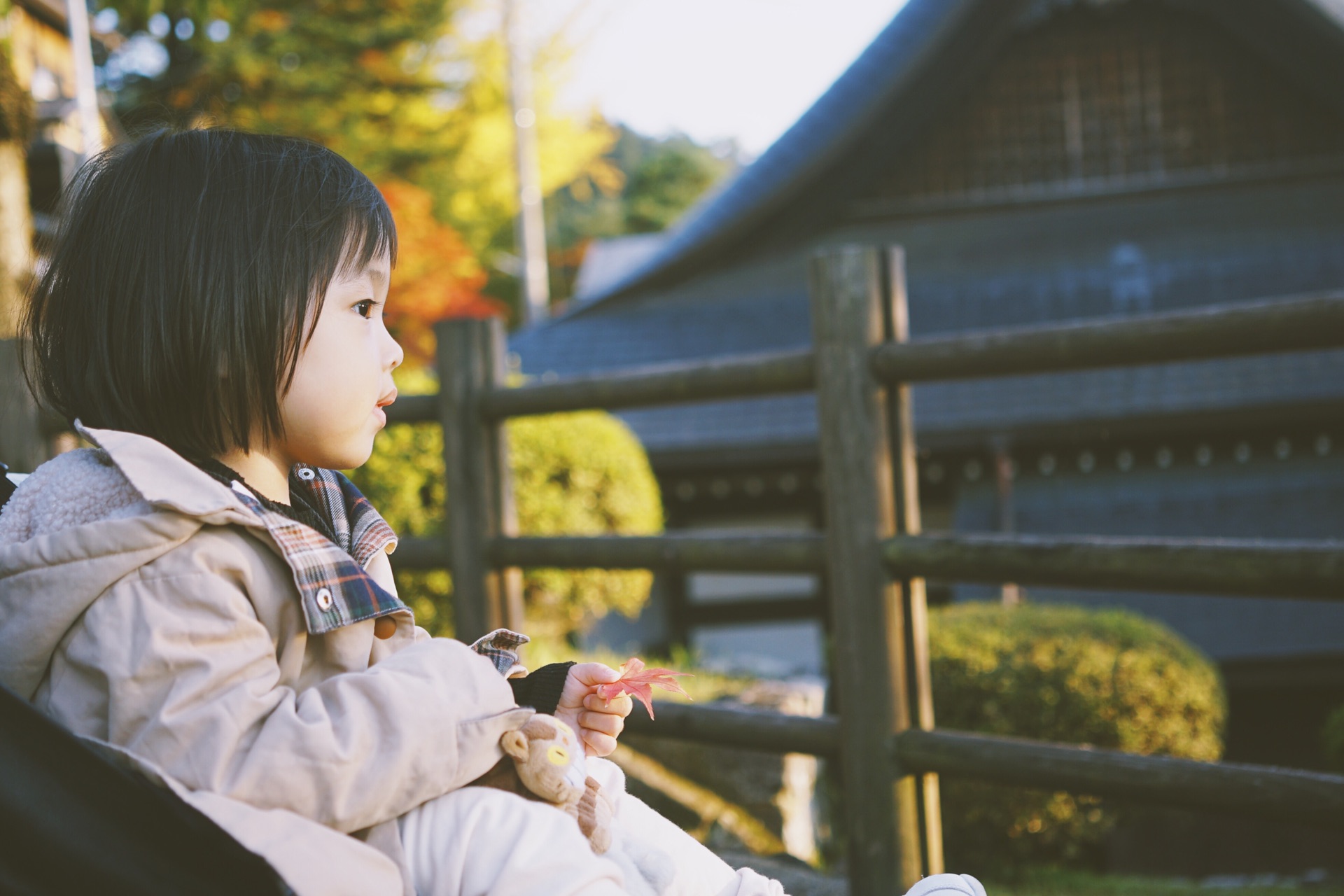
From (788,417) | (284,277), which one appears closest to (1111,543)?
(284,277)

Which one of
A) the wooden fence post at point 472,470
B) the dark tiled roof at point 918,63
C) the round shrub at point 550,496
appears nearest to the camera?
the wooden fence post at point 472,470

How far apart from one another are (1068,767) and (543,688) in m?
1.20

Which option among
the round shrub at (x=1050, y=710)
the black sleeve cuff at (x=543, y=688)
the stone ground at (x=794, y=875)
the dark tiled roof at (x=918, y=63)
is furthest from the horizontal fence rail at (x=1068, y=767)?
the dark tiled roof at (x=918, y=63)

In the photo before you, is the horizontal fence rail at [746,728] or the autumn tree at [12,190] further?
the autumn tree at [12,190]

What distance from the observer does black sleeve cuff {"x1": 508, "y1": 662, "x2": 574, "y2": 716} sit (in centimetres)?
130

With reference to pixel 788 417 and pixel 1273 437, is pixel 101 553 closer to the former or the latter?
pixel 788 417

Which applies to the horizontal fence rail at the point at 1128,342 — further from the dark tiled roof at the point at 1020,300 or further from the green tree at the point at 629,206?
the green tree at the point at 629,206

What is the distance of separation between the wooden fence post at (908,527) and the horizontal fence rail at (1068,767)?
0.33 feet

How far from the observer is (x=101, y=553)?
1.02 metres

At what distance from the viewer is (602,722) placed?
130cm

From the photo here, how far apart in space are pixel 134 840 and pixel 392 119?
1572cm

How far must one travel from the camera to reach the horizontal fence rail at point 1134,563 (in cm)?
187

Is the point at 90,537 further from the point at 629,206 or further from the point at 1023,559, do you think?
the point at 629,206

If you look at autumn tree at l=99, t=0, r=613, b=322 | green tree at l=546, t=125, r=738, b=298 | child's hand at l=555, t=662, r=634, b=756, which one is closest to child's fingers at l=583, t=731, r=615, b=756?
child's hand at l=555, t=662, r=634, b=756
